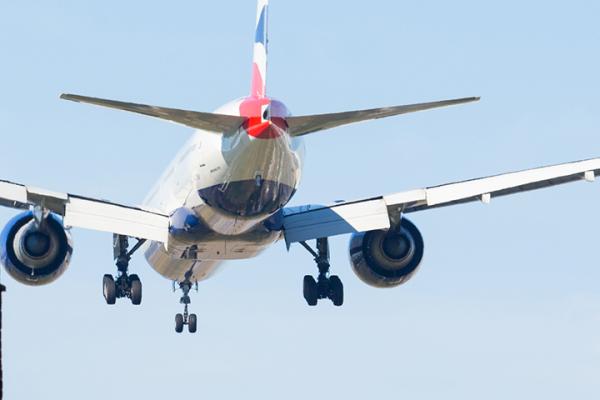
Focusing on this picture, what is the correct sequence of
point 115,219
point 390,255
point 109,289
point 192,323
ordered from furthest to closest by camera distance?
point 192,323, point 109,289, point 390,255, point 115,219

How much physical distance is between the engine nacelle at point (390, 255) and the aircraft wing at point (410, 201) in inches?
34.2

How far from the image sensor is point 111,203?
3156 centimetres

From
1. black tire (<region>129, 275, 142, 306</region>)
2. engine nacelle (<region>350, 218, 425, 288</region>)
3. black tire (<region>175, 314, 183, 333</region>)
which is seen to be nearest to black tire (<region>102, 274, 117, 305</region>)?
black tire (<region>129, 275, 142, 306</region>)

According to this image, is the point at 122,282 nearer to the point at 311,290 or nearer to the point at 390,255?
the point at 311,290

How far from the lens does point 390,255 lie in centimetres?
3312

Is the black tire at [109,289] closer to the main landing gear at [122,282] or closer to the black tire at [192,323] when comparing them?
the main landing gear at [122,282]

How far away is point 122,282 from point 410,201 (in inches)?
376

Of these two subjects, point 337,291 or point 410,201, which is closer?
point 410,201

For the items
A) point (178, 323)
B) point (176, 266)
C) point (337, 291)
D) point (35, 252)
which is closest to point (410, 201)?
point (337, 291)

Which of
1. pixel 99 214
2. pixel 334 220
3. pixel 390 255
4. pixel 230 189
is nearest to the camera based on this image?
pixel 230 189

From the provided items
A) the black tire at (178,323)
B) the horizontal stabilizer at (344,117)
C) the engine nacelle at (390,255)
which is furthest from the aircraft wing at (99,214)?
the black tire at (178,323)

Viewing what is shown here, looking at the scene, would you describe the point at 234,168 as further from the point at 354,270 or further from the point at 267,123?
the point at 354,270

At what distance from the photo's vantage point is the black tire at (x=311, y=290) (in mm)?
34438

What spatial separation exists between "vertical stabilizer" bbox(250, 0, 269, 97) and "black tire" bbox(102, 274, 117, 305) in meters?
8.77
